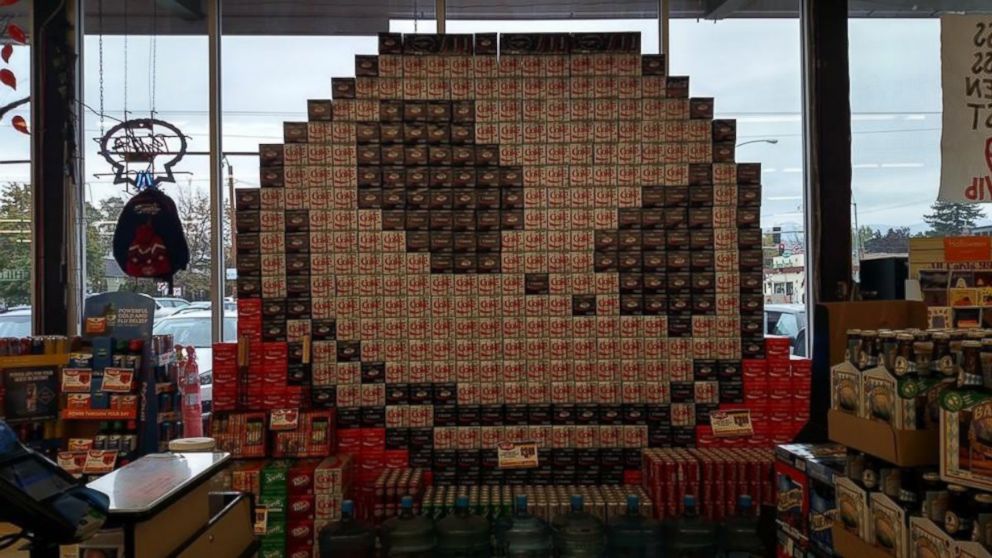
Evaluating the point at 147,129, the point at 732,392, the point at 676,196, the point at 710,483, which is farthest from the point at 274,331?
the point at 732,392

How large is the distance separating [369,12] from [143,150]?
74.0 inches

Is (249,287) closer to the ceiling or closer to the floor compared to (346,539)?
closer to the ceiling

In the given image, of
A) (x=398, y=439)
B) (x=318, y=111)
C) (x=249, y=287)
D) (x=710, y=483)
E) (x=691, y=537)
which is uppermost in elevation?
(x=318, y=111)

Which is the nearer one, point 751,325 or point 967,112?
point 967,112

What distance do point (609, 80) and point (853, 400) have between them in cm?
313

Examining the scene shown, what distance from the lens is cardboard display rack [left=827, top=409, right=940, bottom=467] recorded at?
2.00 metres

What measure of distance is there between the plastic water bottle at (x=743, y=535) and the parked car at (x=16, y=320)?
191 inches

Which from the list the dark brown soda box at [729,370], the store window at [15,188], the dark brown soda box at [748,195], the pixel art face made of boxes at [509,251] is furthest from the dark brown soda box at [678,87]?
the store window at [15,188]

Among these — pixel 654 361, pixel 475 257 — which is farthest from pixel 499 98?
pixel 654 361

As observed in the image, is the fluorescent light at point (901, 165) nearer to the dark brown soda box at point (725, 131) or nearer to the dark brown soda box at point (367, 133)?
the dark brown soda box at point (725, 131)

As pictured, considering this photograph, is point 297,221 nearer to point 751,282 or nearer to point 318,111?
point 318,111

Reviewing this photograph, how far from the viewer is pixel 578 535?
4156mm

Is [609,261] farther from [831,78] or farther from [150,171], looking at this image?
[150,171]

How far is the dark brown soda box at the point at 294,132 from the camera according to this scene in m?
4.92
